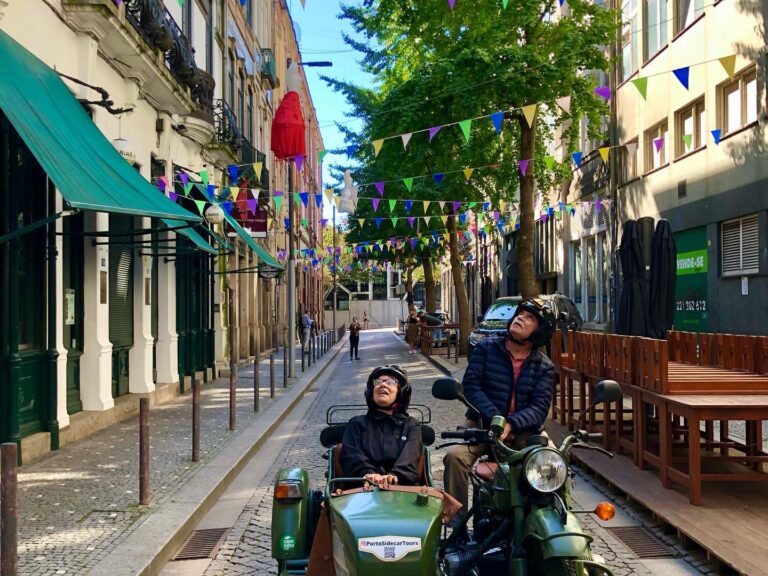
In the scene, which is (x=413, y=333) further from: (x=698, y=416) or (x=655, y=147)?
(x=698, y=416)

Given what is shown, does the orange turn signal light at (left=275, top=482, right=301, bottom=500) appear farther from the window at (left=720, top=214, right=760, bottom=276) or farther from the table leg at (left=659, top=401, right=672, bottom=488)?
the window at (left=720, top=214, right=760, bottom=276)

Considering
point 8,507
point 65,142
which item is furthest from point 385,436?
point 65,142

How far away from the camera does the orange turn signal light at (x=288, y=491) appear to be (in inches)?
173

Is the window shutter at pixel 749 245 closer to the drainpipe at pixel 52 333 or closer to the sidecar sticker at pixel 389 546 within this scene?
the drainpipe at pixel 52 333

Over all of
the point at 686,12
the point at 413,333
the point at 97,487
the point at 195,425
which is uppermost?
the point at 686,12

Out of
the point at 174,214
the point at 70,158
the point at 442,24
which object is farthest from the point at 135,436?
the point at 442,24

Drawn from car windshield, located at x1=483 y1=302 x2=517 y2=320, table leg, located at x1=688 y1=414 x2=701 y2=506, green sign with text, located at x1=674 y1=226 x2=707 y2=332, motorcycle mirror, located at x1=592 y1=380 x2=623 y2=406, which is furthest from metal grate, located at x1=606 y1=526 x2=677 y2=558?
green sign with text, located at x1=674 y1=226 x2=707 y2=332

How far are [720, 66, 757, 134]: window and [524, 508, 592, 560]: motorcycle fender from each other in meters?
14.8

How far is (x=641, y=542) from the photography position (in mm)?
5910

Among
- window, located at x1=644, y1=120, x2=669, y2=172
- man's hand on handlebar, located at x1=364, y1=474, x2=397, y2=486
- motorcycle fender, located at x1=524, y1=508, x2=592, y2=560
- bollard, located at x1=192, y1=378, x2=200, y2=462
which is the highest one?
window, located at x1=644, y1=120, x2=669, y2=172

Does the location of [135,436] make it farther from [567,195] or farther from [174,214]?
[567,195]

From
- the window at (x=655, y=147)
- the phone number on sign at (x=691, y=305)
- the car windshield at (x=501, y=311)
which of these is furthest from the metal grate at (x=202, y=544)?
the window at (x=655, y=147)

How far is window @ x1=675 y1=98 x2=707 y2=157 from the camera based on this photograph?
63.5ft

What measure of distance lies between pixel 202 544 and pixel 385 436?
238cm
